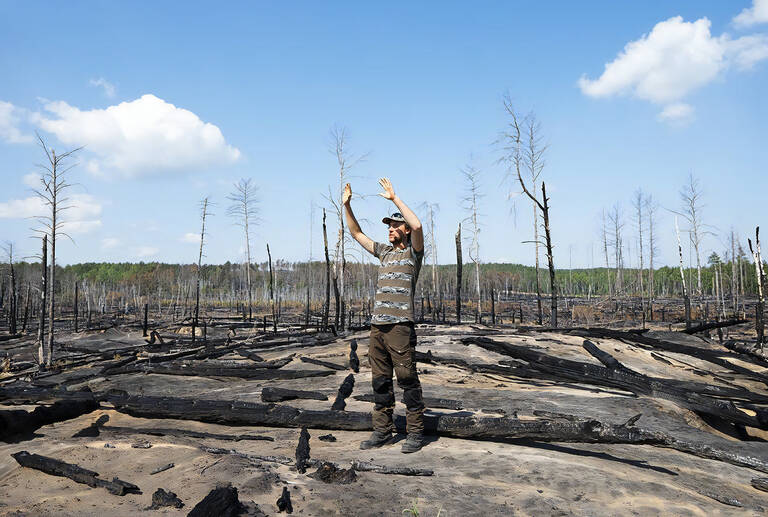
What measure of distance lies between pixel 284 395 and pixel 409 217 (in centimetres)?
394

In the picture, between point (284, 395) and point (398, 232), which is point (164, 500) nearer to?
point (398, 232)

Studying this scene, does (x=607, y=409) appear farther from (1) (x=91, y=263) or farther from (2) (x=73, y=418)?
(1) (x=91, y=263)

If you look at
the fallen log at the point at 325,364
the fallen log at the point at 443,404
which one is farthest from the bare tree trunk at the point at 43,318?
the fallen log at the point at 443,404

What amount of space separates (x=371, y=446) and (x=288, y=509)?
1.59 meters

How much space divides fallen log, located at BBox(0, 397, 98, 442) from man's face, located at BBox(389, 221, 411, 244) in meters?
5.21

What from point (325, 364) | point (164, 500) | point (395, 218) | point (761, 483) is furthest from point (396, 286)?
point (325, 364)

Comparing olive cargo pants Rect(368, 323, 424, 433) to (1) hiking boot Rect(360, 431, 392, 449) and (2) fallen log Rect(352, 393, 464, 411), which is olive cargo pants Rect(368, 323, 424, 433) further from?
(2) fallen log Rect(352, 393, 464, 411)

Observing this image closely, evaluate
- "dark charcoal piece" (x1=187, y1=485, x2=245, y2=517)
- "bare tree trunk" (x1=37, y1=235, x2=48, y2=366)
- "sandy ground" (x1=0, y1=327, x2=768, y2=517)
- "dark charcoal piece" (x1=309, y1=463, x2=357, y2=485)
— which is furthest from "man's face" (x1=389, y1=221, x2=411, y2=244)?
"bare tree trunk" (x1=37, y1=235, x2=48, y2=366)

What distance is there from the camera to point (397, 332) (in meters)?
4.45

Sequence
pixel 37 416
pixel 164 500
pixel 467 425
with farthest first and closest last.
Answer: pixel 37 416, pixel 467 425, pixel 164 500

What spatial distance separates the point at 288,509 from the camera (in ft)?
10.0

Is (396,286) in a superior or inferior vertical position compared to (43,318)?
superior

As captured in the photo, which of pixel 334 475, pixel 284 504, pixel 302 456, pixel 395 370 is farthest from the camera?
pixel 395 370

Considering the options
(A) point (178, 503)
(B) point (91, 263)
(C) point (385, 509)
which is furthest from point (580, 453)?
(B) point (91, 263)
